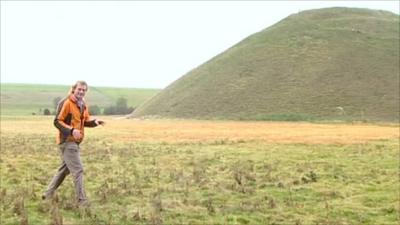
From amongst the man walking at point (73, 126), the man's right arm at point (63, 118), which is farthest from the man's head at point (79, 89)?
the man's right arm at point (63, 118)

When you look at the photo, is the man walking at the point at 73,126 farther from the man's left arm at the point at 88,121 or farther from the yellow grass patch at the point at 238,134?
the yellow grass patch at the point at 238,134

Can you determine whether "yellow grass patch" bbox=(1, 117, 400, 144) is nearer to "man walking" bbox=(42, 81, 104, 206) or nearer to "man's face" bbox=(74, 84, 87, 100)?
"man walking" bbox=(42, 81, 104, 206)

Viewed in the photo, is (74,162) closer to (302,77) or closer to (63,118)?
(63,118)

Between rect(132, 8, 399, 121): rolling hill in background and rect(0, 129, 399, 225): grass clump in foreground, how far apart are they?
57.4 metres

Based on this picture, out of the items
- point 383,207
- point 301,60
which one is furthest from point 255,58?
point 383,207

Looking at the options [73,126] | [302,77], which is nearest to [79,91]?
[73,126]

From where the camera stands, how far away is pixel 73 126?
38.5 ft

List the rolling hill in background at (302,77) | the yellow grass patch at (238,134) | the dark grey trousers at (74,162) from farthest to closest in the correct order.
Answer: the rolling hill in background at (302,77)
the yellow grass patch at (238,134)
the dark grey trousers at (74,162)

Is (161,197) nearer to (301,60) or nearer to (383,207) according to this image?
(383,207)

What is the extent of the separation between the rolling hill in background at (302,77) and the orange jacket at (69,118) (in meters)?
68.0

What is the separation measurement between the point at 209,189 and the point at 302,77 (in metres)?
Answer: 78.1

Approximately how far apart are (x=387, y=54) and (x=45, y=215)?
299 ft

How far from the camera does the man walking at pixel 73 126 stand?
1157 centimetres

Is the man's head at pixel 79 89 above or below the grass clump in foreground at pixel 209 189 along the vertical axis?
above
